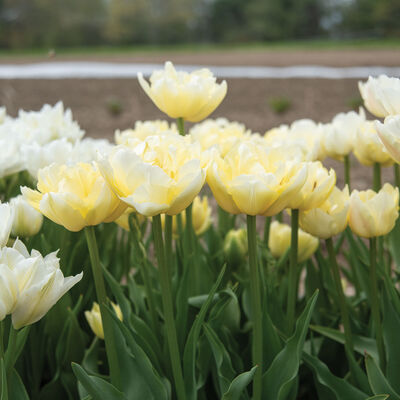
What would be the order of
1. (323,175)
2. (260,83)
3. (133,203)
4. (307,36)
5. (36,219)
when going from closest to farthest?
(133,203)
(323,175)
(36,219)
(260,83)
(307,36)

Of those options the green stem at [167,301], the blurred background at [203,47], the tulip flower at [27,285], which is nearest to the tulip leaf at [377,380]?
the green stem at [167,301]

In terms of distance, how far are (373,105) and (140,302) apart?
66cm

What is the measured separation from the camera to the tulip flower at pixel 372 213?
3.40 feet

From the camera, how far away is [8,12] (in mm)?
22469

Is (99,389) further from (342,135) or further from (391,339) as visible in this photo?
(342,135)

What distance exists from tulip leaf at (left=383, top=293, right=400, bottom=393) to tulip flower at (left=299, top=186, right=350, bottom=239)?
223 mm

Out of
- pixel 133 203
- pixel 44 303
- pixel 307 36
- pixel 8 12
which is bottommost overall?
pixel 307 36

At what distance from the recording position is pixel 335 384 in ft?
3.57

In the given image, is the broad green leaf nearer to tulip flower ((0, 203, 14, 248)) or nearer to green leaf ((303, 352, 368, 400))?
tulip flower ((0, 203, 14, 248))

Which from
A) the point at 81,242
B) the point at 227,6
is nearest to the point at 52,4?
the point at 227,6

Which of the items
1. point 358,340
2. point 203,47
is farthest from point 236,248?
point 203,47

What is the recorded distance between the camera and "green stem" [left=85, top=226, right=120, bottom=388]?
2.91ft

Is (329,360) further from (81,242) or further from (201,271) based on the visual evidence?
(81,242)

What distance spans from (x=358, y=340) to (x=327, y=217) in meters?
0.39
